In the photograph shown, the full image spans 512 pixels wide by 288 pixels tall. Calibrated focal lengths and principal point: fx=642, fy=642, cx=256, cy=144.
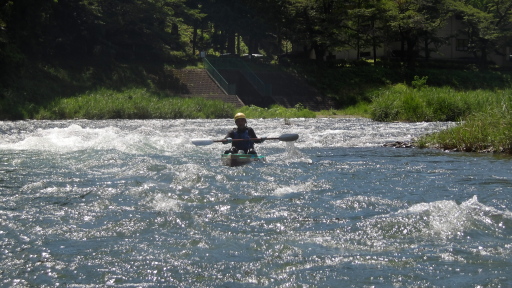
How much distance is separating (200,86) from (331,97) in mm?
9407

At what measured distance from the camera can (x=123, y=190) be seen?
453 inches

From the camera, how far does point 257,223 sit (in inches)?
358

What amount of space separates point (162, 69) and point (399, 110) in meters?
23.3

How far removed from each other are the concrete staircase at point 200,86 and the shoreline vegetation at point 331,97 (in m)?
1.49

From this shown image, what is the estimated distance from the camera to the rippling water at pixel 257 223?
7070 millimetres

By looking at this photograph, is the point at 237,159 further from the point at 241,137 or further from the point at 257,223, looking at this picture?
the point at 257,223

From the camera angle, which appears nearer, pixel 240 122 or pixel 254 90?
pixel 240 122

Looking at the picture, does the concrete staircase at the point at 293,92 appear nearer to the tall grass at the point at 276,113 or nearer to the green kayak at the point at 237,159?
the tall grass at the point at 276,113

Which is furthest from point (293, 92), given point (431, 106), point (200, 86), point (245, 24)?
point (431, 106)

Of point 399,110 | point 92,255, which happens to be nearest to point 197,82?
point 399,110

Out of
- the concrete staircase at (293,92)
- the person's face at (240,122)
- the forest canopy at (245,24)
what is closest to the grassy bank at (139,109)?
the concrete staircase at (293,92)

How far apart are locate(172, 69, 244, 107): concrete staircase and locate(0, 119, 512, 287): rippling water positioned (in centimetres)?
2673

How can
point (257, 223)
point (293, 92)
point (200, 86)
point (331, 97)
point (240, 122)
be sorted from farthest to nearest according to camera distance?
point (293, 92)
point (331, 97)
point (200, 86)
point (240, 122)
point (257, 223)

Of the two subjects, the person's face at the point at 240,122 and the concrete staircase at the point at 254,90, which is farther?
the concrete staircase at the point at 254,90
